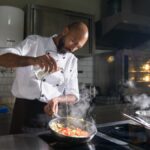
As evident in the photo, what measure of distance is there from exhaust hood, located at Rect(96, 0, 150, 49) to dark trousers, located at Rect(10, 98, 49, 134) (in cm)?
182

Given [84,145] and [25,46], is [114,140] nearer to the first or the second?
[84,145]

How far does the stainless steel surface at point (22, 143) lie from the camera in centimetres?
95

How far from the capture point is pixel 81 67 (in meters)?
3.23

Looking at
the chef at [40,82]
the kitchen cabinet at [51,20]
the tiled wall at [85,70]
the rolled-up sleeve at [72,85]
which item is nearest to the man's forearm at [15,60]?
the chef at [40,82]

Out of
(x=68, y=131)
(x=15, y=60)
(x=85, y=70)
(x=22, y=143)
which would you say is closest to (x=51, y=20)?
(x=85, y=70)

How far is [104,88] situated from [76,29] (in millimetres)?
1802

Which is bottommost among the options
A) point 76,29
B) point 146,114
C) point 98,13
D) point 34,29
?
point 146,114

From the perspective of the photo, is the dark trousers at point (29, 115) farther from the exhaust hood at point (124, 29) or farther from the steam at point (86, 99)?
the exhaust hood at point (124, 29)

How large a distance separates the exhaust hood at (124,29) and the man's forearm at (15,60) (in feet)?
6.58

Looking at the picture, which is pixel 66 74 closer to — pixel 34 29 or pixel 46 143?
pixel 46 143

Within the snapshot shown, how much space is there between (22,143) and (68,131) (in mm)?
234

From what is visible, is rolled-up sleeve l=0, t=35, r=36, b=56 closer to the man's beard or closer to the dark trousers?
the man's beard

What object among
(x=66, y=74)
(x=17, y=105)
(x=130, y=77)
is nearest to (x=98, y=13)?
(x=130, y=77)

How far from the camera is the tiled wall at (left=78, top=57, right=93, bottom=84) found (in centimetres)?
323
